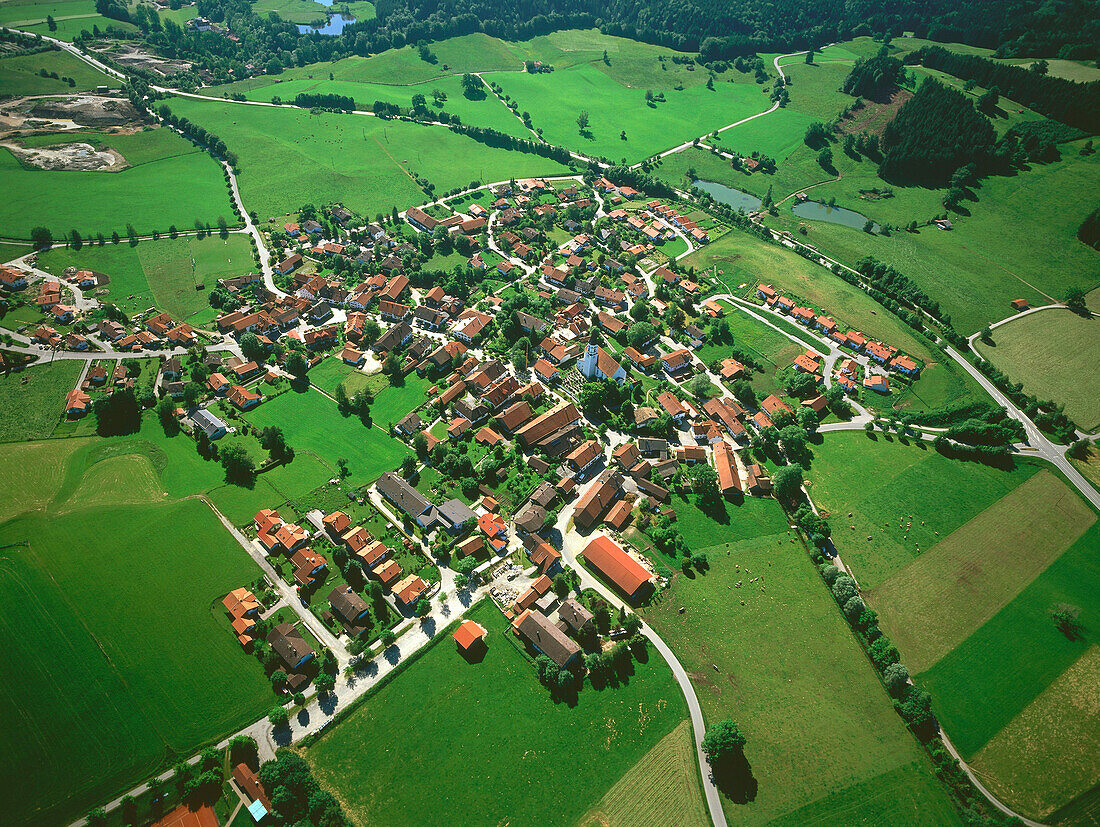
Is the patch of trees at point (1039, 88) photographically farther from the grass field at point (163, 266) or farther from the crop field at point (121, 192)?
the crop field at point (121, 192)

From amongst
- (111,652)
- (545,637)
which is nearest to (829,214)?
(545,637)

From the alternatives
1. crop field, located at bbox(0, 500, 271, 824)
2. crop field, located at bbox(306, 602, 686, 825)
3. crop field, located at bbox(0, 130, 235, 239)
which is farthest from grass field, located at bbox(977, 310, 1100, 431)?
crop field, located at bbox(0, 130, 235, 239)

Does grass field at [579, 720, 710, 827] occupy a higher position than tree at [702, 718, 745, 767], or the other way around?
tree at [702, 718, 745, 767]

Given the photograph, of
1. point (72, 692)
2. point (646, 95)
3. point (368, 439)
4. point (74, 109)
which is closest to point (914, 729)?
Result: point (368, 439)

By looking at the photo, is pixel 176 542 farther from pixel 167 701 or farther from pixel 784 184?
pixel 784 184

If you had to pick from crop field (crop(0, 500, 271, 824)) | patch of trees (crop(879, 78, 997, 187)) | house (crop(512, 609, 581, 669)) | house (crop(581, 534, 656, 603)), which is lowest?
crop field (crop(0, 500, 271, 824))

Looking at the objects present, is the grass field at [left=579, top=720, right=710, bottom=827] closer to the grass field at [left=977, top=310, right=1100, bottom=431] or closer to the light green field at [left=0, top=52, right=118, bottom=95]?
the grass field at [left=977, top=310, right=1100, bottom=431]

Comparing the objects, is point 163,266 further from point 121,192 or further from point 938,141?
point 938,141
